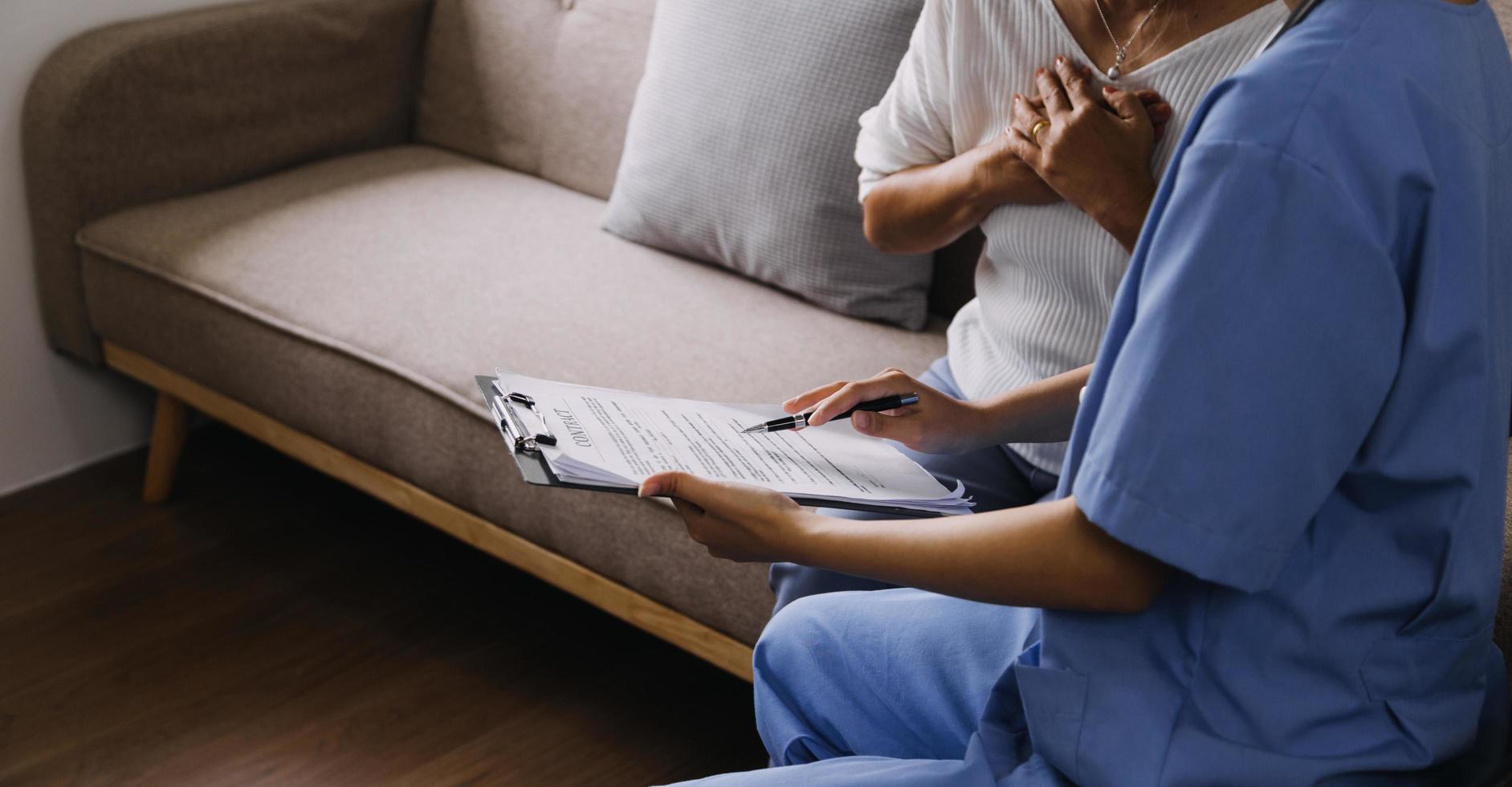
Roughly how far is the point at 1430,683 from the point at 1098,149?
1.68 ft

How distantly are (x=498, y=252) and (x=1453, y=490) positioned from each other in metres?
1.43

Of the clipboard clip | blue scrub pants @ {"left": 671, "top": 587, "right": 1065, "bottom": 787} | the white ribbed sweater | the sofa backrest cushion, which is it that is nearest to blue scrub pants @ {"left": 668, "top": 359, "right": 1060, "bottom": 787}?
blue scrub pants @ {"left": 671, "top": 587, "right": 1065, "bottom": 787}

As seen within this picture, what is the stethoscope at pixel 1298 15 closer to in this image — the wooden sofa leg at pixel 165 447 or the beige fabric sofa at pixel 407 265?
the beige fabric sofa at pixel 407 265

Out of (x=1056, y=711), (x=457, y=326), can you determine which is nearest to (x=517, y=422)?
(x=1056, y=711)

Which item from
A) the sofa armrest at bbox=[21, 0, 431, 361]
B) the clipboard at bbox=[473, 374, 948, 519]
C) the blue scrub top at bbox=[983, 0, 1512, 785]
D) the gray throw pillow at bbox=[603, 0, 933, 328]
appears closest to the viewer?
the blue scrub top at bbox=[983, 0, 1512, 785]

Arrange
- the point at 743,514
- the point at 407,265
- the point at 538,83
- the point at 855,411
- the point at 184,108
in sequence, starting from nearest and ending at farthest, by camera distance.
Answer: the point at 743,514 → the point at 855,411 → the point at 407,265 → the point at 184,108 → the point at 538,83

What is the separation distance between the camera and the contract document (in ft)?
2.85

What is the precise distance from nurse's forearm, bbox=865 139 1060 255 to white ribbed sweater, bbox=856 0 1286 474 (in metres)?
0.02

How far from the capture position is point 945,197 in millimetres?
1254

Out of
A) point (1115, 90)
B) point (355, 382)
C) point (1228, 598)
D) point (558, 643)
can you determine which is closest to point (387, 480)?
point (355, 382)

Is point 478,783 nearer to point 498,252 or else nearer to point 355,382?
point 355,382

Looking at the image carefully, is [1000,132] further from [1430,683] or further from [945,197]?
[1430,683]

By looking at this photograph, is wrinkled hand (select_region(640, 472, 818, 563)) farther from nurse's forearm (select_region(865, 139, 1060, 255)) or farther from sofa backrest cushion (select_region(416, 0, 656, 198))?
sofa backrest cushion (select_region(416, 0, 656, 198))

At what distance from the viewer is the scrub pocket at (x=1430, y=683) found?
0.70m
